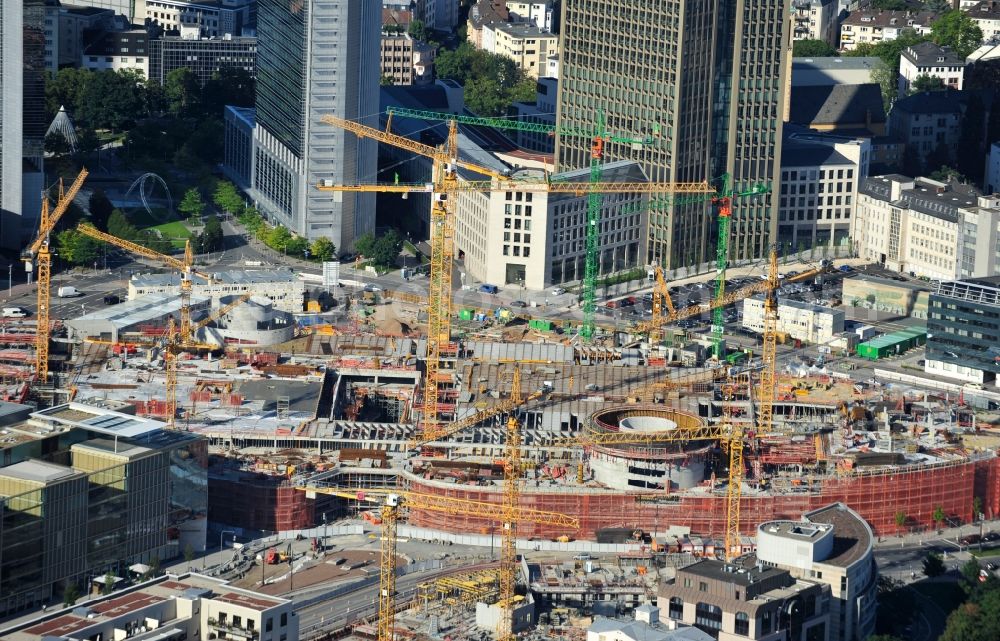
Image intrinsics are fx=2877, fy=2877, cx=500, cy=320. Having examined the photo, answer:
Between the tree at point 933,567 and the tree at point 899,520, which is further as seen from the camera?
the tree at point 899,520

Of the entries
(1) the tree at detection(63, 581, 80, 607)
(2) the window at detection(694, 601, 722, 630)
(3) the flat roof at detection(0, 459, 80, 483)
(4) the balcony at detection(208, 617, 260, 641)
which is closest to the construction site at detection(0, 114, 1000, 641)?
(2) the window at detection(694, 601, 722, 630)

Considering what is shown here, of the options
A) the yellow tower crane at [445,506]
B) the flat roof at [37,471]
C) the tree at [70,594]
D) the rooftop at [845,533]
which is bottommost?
the tree at [70,594]

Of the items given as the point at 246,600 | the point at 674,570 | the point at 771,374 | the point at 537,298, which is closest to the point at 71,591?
the point at 246,600

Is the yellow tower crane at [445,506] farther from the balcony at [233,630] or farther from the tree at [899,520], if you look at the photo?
the balcony at [233,630]

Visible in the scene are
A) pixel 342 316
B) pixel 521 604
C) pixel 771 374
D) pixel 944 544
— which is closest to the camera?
pixel 521 604

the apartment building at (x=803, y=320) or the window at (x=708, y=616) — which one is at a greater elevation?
the apartment building at (x=803, y=320)

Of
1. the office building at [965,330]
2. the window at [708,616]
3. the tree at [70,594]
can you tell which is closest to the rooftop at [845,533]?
the window at [708,616]

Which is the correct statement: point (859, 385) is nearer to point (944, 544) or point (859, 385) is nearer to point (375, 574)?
point (944, 544)
